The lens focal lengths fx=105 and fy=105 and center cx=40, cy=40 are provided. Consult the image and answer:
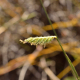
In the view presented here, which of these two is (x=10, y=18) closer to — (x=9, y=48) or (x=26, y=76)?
(x=9, y=48)

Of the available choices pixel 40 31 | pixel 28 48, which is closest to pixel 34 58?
pixel 28 48

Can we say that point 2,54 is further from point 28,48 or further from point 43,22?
point 43,22

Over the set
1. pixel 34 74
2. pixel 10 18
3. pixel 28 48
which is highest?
pixel 10 18

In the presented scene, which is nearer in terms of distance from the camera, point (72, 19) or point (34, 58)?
point (34, 58)

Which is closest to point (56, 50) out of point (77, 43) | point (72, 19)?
point (77, 43)

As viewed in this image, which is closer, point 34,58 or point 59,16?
point 34,58

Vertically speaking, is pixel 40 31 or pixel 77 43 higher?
pixel 40 31
